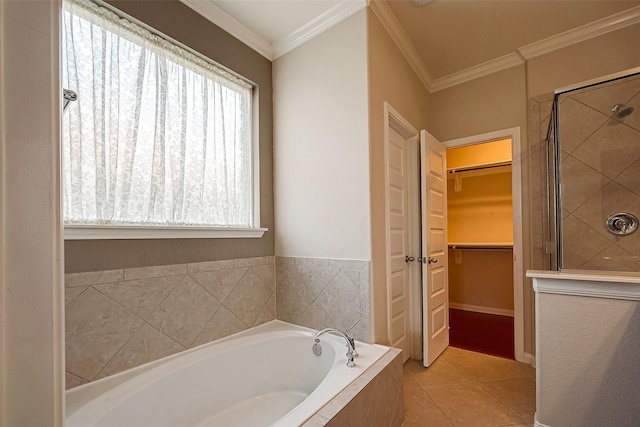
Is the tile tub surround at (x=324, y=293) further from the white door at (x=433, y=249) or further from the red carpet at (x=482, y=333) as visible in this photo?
the red carpet at (x=482, y=333)

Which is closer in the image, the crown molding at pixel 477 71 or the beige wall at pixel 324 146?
the beige wall at pixel 324 146

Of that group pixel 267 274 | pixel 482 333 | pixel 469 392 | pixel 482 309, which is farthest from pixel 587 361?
pixel 482 309

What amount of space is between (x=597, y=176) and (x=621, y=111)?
Result: 447 millimetres

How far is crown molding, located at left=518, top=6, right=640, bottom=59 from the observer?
2043 millimetres

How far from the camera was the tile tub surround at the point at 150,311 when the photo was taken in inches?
51.3

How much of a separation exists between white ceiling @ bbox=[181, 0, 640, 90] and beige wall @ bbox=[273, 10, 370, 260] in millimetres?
142

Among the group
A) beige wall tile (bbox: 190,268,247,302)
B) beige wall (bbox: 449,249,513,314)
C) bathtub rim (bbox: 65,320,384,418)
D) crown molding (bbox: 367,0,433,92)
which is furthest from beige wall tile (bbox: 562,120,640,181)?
beige wall tile (bbox: 190,268,247,302)

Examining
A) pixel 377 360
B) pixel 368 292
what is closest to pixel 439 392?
pixel 377 360

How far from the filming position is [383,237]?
77.0 inches

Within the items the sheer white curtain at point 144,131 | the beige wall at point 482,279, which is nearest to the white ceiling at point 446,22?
the sheer white curtain at point 144,131

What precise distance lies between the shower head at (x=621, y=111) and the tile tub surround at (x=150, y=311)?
2.77 m

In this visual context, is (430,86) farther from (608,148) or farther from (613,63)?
(608,148)

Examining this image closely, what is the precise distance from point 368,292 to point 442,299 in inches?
46.1

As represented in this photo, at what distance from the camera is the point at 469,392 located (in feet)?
6.33
